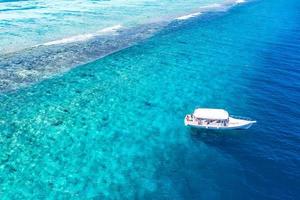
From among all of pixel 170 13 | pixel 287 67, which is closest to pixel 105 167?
pixel 287 67

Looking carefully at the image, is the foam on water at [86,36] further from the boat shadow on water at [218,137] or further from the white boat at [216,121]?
the boat shadow on water at [218,137]

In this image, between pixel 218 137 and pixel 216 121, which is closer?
pixel 218 137

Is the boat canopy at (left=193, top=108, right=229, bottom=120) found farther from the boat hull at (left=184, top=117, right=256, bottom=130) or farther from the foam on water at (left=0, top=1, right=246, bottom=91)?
the foam on water at (left=0, top=1, right=246, bottom=91)

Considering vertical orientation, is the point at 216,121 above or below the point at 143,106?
above

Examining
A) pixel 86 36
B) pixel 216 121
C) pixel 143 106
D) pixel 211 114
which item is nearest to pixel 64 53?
pixel 86 36

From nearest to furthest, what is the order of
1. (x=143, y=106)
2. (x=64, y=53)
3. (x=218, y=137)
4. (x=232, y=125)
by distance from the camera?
(x=218, y=137) < (x=232, y=125) < (x=143, y=106) < (x=64, y=53)

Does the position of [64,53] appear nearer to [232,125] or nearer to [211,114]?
[211,114]
